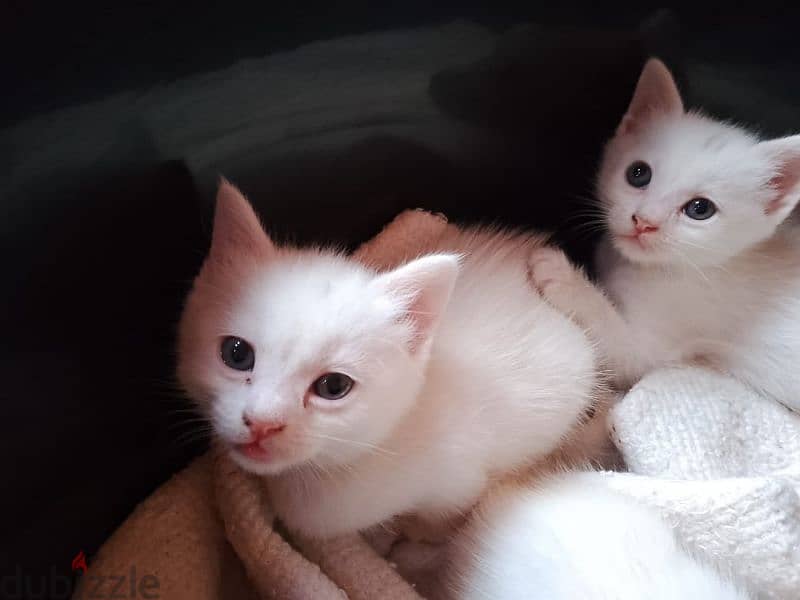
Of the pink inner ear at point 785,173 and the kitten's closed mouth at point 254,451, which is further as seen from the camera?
the pink inner ear at point 785,173

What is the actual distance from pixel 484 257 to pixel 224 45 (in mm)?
586

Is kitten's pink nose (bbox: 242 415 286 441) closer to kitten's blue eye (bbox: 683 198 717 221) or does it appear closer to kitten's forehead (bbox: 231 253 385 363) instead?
kitten's forehead (bbox: 231 253 385 363)

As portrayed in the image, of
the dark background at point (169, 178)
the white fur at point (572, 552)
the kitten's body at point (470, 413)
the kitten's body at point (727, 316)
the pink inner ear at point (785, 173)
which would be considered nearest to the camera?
the dark background at point (169, 178)

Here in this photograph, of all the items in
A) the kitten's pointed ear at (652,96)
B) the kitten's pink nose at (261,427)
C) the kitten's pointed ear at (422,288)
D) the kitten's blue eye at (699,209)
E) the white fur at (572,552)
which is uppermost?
the kitten's pointed ear at (652,96)

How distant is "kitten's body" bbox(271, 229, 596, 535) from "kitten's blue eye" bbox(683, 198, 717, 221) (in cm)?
29

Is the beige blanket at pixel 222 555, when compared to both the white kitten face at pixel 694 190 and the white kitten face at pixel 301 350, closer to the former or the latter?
the white kitten face at pixel 301 350

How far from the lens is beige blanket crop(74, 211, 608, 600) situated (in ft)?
3.93

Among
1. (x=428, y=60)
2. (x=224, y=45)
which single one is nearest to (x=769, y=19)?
(x=428, y=60)

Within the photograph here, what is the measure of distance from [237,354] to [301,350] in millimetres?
100

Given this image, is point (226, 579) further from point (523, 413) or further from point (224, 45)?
point (224, 45)

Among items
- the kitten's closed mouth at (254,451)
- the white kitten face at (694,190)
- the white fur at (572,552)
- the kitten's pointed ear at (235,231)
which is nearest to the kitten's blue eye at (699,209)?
the white kitten face at (694,190)

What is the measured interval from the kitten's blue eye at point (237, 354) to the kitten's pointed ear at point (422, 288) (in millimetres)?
199

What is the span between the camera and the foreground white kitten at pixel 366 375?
1.04 m

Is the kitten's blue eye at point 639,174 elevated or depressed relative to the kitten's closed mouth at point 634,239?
elevated
